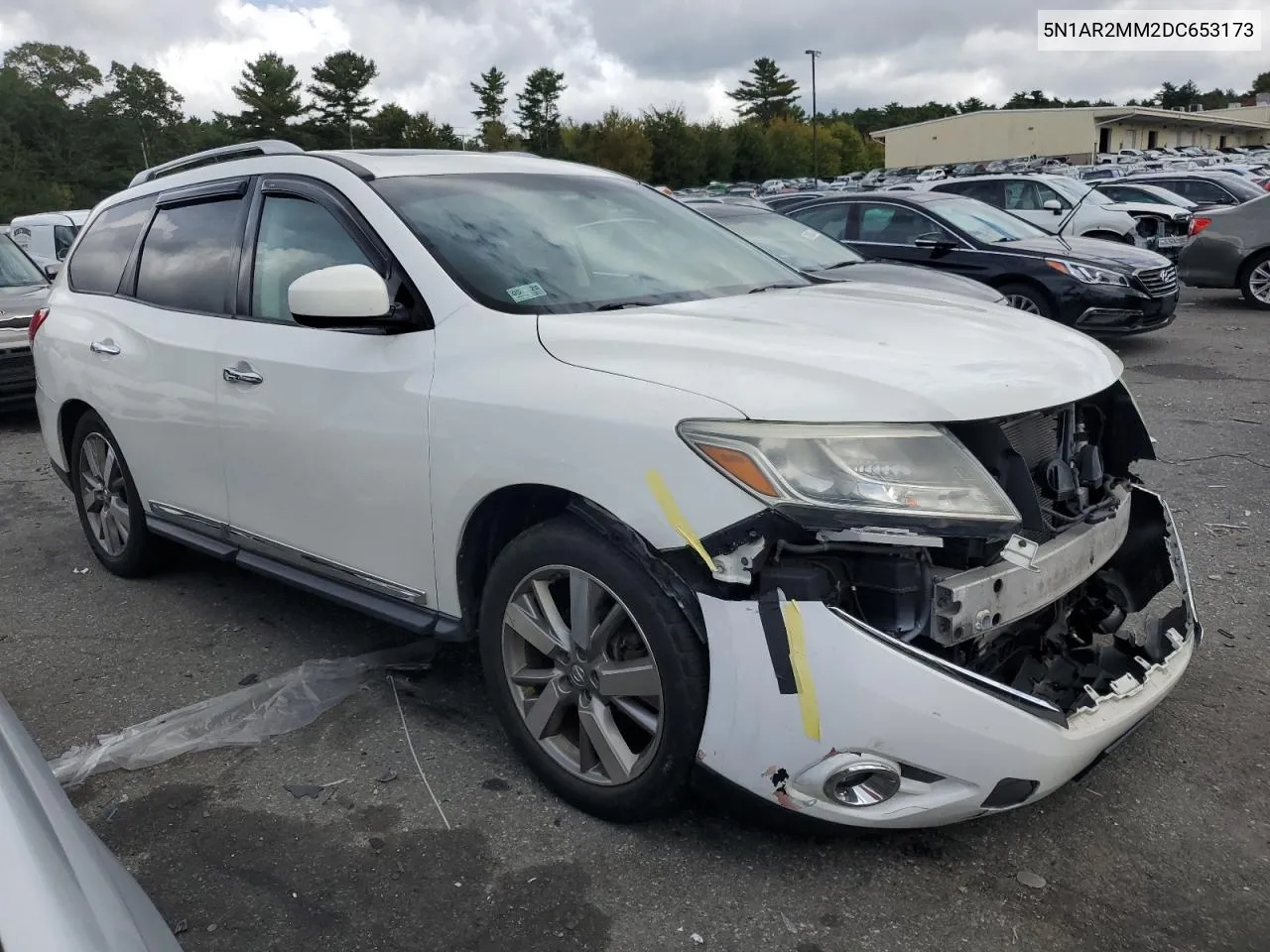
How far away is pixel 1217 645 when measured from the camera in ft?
12.4

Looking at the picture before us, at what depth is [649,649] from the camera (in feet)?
8.27

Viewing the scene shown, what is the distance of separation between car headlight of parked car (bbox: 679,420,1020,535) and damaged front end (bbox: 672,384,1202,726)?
15mm

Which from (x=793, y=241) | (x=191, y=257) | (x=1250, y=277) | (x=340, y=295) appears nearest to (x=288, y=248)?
(x=191, y=257)

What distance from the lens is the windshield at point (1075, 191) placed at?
610 inches

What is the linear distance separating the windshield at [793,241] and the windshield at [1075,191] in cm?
784

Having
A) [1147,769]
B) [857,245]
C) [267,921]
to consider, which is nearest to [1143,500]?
[1147,769]

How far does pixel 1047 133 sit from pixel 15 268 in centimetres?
8399

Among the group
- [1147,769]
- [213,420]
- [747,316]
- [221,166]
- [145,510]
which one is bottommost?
[1147,769]

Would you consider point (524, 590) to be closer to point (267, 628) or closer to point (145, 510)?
point (267, 628)

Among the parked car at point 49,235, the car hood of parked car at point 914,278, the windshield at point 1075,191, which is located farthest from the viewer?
the parked car at point 49,235

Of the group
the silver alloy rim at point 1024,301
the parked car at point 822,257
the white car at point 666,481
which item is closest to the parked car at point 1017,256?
the silver alloy rim at point 1024,301

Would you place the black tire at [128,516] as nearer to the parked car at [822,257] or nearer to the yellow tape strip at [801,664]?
the yellow tape strip at [801,664]

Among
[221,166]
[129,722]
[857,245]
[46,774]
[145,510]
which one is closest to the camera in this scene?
[46,774]

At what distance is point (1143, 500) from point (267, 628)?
3.28 m
